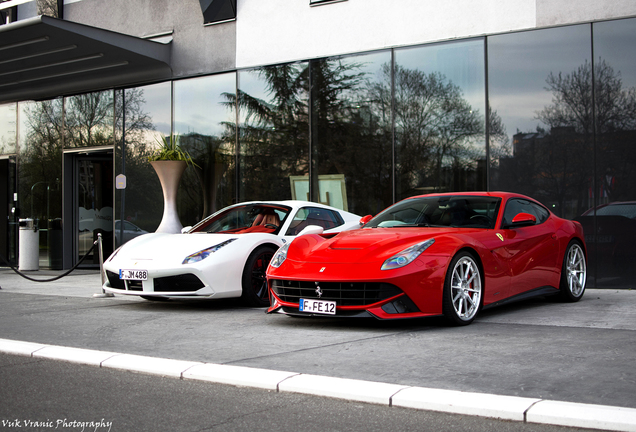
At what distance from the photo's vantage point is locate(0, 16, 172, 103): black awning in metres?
13.1

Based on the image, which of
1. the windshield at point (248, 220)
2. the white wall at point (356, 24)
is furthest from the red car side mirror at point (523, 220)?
the white wall at point (356, 24)

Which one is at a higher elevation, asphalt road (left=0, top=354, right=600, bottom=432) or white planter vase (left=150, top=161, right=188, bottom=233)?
white planter vase (left=150, top=161, right=188, bottom=233)

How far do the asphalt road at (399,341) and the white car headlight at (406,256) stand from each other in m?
0.61

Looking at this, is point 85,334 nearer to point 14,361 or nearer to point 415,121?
point 14,361

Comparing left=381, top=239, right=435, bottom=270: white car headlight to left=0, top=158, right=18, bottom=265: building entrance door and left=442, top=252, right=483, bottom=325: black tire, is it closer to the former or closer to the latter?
left=442, top=252, right=483, bottom=325: black tire

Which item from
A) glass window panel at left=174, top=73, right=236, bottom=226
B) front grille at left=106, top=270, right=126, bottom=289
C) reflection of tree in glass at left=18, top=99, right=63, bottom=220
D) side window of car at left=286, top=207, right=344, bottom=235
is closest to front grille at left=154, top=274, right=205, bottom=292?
front grille at left=106, top=270, right=126, bottom=289

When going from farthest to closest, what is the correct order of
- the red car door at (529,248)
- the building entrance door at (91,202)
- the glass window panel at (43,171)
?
1. the glass window panel at (43,171)
2. the building entrance door at (91,202)
3. the red car door at (529,248)

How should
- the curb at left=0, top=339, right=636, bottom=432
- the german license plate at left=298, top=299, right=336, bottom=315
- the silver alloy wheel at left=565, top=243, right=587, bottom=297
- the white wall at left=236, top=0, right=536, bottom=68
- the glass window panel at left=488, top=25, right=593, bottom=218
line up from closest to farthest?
the curb at left=0, top=339, right=636, bottom=432
the german license plate at left=298, top=299, right=336, bottom=315
the silver alloy wheel at left=565, top=243, right=587, bottom=297
the glass window panel at left=488, top=25, right=593, bottom=218
the white wall at left=236, top=0, right=536, bottom=68

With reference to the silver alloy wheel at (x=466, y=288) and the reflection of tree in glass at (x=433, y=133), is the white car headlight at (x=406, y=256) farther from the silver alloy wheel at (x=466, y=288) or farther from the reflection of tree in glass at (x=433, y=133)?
the reflection of tree in glass at (x=433, y=133)

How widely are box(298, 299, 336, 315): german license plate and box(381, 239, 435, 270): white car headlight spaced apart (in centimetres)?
60

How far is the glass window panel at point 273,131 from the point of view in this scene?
45.8ft

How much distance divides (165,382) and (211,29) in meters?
12.0

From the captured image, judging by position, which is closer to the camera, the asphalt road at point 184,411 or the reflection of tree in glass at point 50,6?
the asphalt road at point 184,411

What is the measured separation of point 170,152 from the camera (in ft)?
49.6
